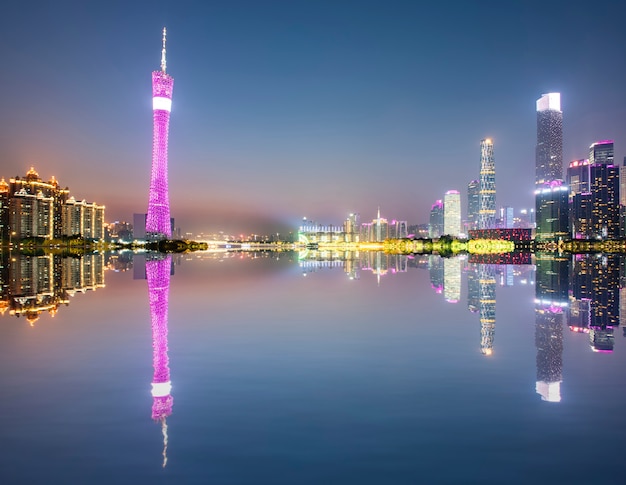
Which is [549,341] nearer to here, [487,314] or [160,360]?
[487,314]

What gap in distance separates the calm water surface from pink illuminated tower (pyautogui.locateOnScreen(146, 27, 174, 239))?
126427 mm

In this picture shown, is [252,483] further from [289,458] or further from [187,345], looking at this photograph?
[187,345]

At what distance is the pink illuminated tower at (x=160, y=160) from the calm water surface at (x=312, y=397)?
12643 centimetres

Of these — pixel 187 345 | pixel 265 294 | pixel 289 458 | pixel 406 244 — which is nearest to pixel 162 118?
pixel 406 244

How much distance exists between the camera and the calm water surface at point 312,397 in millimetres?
7773

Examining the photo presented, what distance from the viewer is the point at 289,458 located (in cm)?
799

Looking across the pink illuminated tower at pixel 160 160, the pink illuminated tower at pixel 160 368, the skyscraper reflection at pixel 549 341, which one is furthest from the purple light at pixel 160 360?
the pink illuminated tower at pixel 160 160

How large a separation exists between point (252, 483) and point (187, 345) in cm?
994

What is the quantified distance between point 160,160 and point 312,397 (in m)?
141

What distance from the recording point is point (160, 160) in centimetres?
14462

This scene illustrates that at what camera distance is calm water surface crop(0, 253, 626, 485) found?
25.5ft

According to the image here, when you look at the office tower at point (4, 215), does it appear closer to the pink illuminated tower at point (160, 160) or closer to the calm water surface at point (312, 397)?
the pink illuminated tower at point (160, 160)

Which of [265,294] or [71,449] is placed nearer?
[71,449]

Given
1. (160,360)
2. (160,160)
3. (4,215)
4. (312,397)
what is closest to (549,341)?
(312,397)
